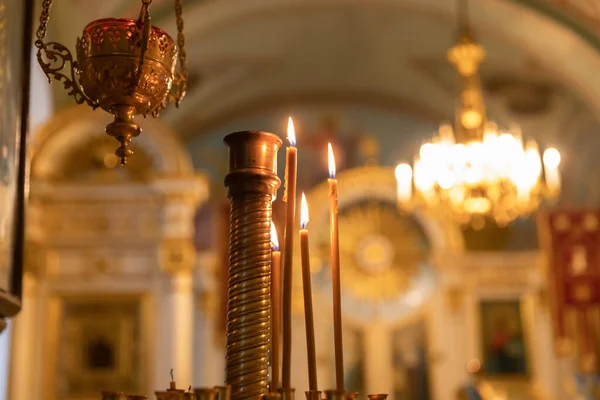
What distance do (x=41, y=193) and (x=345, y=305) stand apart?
437 cm

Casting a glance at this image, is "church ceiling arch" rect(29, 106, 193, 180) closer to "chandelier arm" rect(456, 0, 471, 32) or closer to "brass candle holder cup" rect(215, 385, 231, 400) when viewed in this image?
"chandelier arm" rect(456, 0, 471, 32)

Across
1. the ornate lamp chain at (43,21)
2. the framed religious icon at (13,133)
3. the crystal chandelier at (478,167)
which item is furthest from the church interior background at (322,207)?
the ornate lamp chain at (43,21)

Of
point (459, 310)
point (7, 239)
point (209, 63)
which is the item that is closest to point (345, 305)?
point (459, 310)

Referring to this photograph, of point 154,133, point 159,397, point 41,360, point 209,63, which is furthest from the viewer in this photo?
point 209,63

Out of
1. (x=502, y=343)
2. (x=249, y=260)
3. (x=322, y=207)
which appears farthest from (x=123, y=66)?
(x=502, y=343)

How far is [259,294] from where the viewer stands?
5.66 ft

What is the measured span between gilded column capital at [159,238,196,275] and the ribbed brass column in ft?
19.1

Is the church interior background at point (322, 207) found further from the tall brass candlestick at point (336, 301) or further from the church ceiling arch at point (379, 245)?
the tall brass candlestick at point (336, 301)

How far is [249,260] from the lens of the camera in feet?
5.73

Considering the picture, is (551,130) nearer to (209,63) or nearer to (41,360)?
(209,63)

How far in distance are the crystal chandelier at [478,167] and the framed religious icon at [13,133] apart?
17.2 feet

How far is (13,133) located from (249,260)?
0.91m

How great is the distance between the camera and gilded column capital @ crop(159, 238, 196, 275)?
753cm

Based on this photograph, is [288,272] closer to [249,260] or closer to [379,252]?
[249,260]
